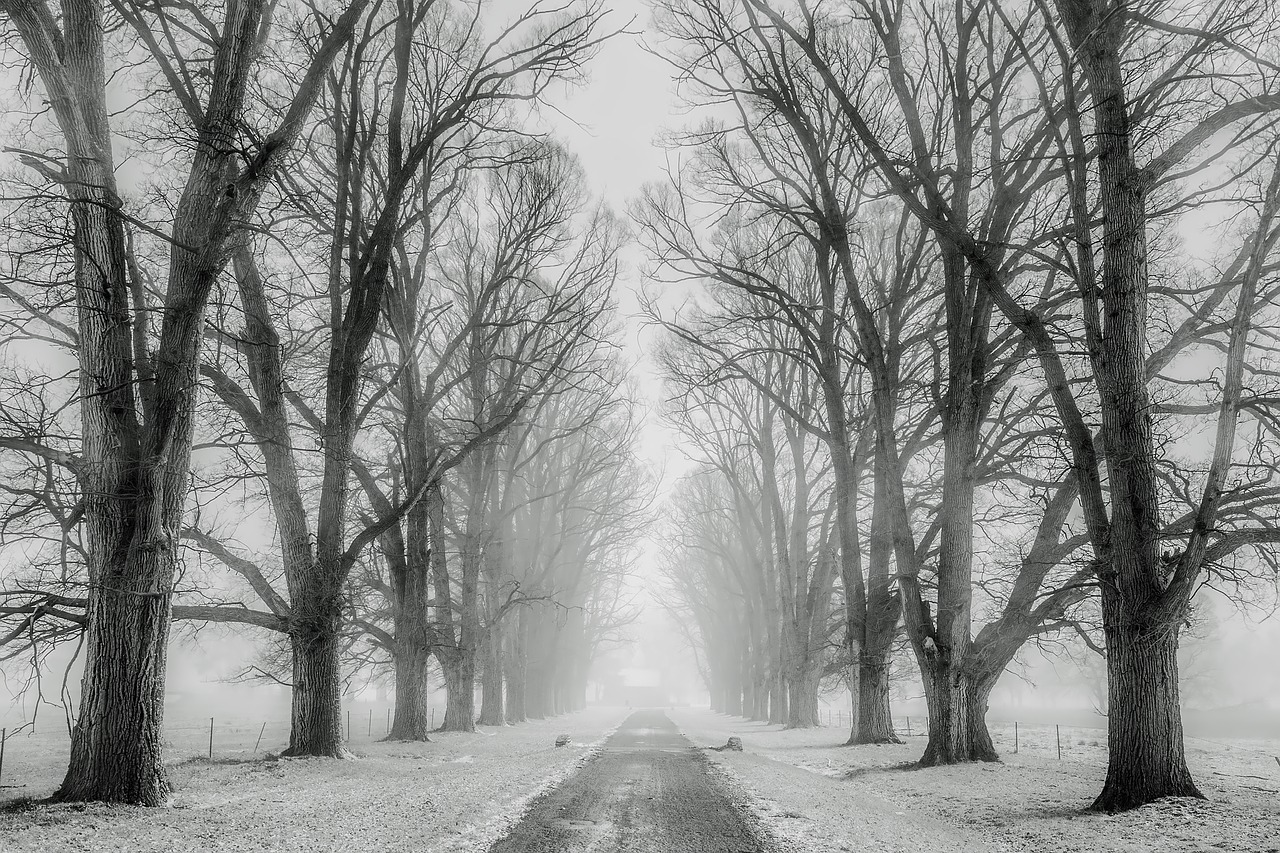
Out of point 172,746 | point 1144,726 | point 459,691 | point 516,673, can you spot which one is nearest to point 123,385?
point 1144,726

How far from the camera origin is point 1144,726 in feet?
24.1

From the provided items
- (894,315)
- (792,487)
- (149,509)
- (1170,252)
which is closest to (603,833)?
(149,509)

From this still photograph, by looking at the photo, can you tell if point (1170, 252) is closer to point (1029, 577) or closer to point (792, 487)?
point (1029, 577)

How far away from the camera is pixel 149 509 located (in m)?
6.97

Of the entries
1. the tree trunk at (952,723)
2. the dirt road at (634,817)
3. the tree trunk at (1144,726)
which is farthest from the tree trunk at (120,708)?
the tree trunk at (952,723)

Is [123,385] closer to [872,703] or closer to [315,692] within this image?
[315,692]

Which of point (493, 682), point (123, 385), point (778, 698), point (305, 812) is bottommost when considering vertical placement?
point (778, 698)

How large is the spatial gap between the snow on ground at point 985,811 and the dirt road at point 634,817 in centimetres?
40

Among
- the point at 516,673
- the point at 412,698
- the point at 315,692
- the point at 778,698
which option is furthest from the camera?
the point at 778,698

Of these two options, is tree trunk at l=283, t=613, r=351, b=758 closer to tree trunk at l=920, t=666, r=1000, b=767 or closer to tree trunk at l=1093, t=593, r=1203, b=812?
tree trunk at l=920, t=666, r=1000, b=767

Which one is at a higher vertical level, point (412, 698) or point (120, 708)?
point (120, 708)

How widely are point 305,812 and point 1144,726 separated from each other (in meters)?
7.92

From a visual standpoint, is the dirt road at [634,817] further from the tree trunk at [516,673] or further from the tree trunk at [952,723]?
the tree trunk at [516,673]

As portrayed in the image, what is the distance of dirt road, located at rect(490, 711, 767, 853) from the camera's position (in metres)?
5.62
